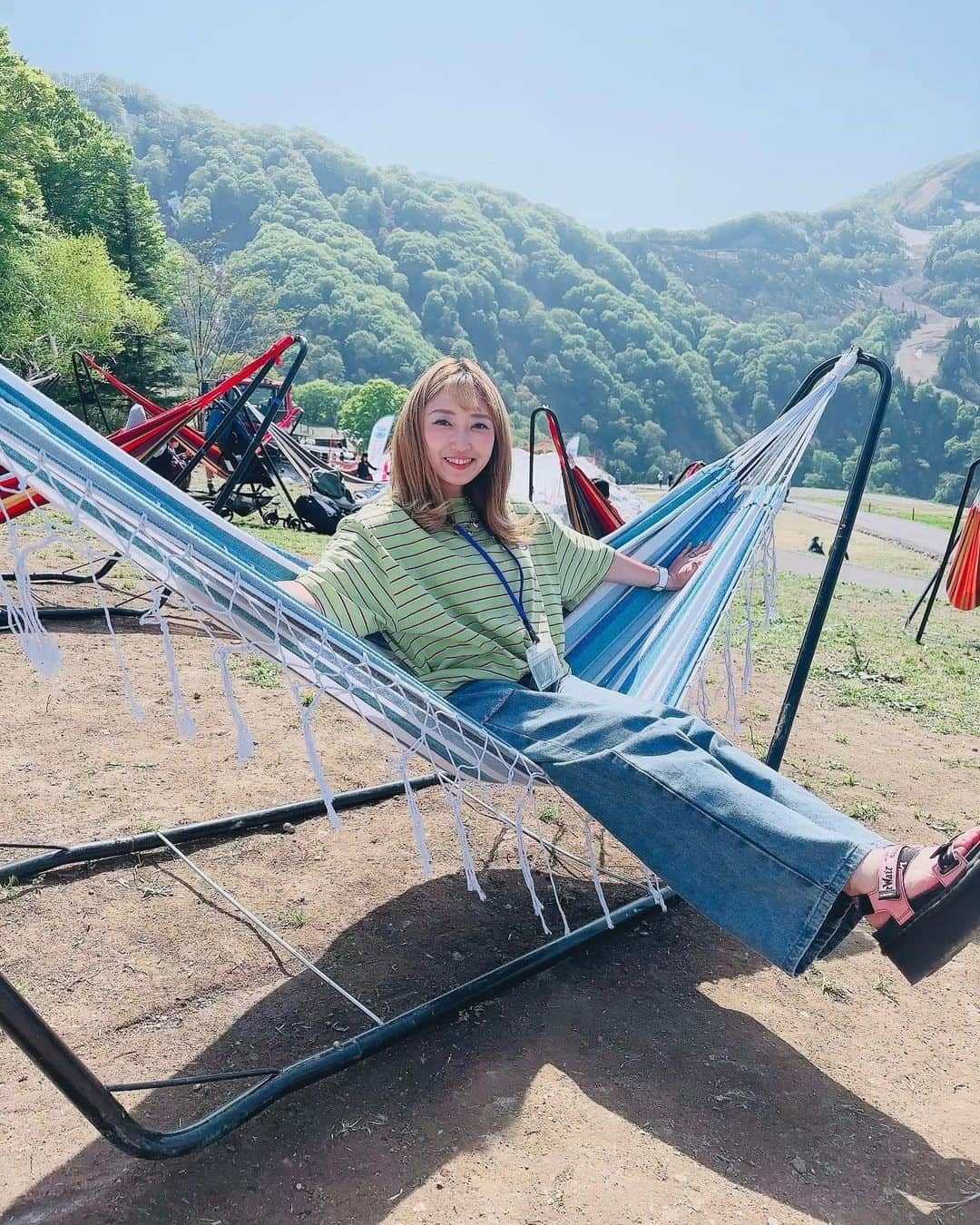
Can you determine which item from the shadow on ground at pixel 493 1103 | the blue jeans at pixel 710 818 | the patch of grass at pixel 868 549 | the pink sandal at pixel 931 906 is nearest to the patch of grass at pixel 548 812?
the shadow on ground at pixel 493 1103

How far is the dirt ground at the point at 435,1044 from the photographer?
1.21 metres

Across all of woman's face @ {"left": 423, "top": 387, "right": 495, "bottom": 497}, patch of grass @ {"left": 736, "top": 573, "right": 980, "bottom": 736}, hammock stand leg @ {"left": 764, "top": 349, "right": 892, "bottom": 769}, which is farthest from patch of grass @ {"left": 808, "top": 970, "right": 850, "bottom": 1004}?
woman's face @ {"left": 423, "top": 387, "right": 495, "bottom": 497}

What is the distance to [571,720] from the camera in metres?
1.50

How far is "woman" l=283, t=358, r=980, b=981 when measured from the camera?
126 cm

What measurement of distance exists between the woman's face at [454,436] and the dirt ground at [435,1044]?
93cm

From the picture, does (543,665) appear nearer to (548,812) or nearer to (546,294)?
(548,812)

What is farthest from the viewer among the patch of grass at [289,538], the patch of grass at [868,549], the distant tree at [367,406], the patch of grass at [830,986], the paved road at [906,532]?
the distant tree at [367,406]

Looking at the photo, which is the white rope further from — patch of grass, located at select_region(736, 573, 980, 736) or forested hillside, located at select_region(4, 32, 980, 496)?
forested hillside, located at select_region(4, 32, 980, 496)

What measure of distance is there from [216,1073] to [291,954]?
0.33 meters

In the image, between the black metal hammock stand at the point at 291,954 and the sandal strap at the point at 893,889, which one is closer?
the black metal hammock stand at the point at 291,954

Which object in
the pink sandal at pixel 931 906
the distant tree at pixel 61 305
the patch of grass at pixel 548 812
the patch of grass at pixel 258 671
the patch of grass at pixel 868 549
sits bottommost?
the patch of grass at pixel 868 549

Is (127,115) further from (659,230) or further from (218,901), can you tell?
(218,901)

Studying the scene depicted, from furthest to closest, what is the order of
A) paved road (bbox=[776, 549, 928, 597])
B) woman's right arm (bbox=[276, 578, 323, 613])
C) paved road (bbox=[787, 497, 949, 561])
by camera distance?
paved road (bbox=[787, 497, 949, 561])
paved road (bbox=[776, 549, 928, 597])
woman's right arm (bbox=[276, 578, 323, 613])

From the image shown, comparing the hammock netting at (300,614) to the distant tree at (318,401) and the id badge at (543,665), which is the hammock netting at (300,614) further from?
the distant tree at (318,401)
